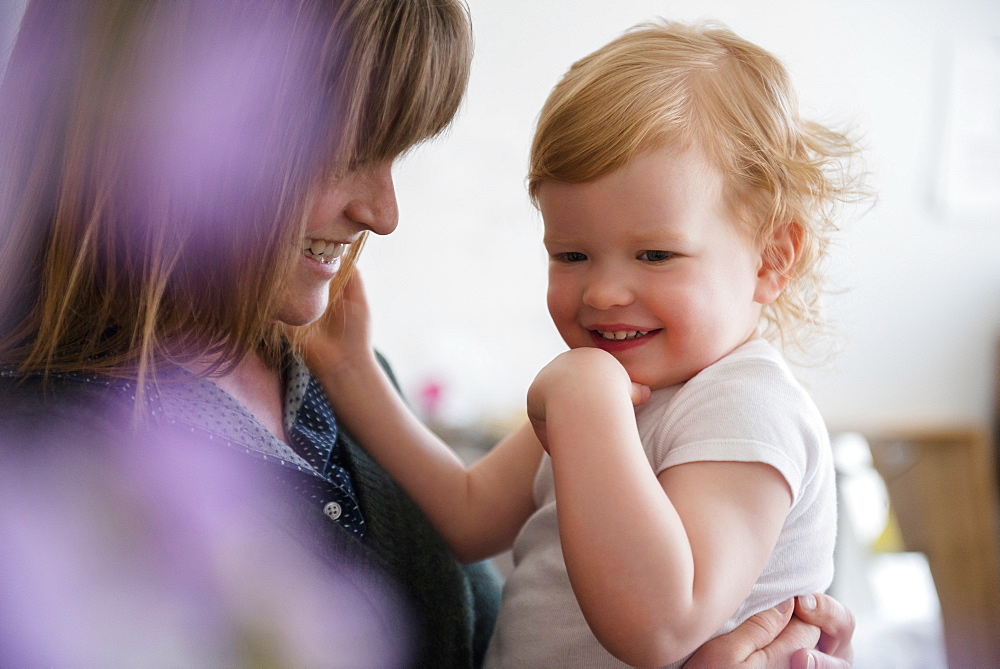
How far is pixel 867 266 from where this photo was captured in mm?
3473

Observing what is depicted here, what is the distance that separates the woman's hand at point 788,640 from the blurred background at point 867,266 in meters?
1.98

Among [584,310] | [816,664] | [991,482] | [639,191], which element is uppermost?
[639,191]

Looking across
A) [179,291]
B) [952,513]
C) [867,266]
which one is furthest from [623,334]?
[867,266]

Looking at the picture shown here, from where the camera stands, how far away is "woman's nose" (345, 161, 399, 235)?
84 cm

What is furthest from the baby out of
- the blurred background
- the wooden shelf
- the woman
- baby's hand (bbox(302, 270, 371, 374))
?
the wooden shelf

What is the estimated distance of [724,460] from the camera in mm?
740

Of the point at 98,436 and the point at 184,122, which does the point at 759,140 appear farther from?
the point at 98,436

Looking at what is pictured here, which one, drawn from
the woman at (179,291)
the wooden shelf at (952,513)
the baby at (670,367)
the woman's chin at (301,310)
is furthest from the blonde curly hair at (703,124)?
the wooden shelf at (952,513)

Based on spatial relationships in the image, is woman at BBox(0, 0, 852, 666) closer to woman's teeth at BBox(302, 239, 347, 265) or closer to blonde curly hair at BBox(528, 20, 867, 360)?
woman's teeth at BBox(302, 239, 347, 265)

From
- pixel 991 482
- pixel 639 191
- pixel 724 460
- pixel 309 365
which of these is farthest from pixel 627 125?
pixel 991 482

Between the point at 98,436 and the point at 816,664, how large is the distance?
2.25 ft

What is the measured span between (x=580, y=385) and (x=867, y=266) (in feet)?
9.95

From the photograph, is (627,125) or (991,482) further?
Result: (991,482)

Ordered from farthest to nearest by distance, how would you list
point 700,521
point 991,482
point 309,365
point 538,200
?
point 991,482 → point 309,365 → point 538,200 → point 700,521
